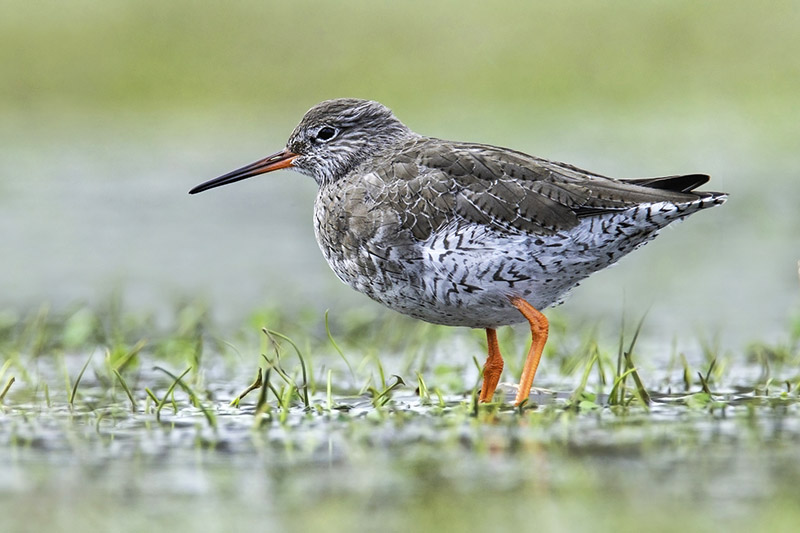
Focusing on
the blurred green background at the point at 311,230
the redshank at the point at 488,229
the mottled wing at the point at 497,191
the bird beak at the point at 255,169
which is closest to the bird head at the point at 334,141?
the bird beak at the point at 255,169

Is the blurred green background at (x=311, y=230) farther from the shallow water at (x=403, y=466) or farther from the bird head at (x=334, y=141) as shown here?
the bird head at (x=334, y=141)

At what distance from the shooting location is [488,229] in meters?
5.70

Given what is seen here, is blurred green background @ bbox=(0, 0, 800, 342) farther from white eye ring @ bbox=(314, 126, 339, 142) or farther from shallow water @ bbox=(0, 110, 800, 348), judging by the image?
white eye ring @ bbox=(314, 126, 339, 142)

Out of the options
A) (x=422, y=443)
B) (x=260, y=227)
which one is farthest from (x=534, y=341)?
(x=260, y=227)

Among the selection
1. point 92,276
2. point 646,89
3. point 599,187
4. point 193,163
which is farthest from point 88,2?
point 599,187

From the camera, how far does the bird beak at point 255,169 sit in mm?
6895

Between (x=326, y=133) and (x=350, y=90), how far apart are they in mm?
11569

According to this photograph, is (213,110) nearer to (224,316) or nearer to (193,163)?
(193,163)

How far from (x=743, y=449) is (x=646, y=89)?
53.2 ft

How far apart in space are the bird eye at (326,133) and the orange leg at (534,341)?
5.79 feet

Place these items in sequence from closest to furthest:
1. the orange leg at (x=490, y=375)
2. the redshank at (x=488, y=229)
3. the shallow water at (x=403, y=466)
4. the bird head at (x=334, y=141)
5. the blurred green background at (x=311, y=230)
Answer: the shallow water at (x=403, y=466) < the blurred green background at (x=311, y=230) < the redshank at (x=488, y=229) < the orange leg at (x=490, y=375) < the bird head at (x=334, y=141)

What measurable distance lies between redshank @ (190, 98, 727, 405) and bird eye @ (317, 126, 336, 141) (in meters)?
0.75

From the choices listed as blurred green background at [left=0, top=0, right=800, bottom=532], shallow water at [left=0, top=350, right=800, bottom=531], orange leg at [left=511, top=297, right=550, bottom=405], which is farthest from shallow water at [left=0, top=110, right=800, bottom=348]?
shallow water at [left=0, top=350, right=800, bottom=531]

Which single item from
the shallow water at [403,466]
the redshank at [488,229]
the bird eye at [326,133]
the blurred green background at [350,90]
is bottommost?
the shallow water at [403,466]
